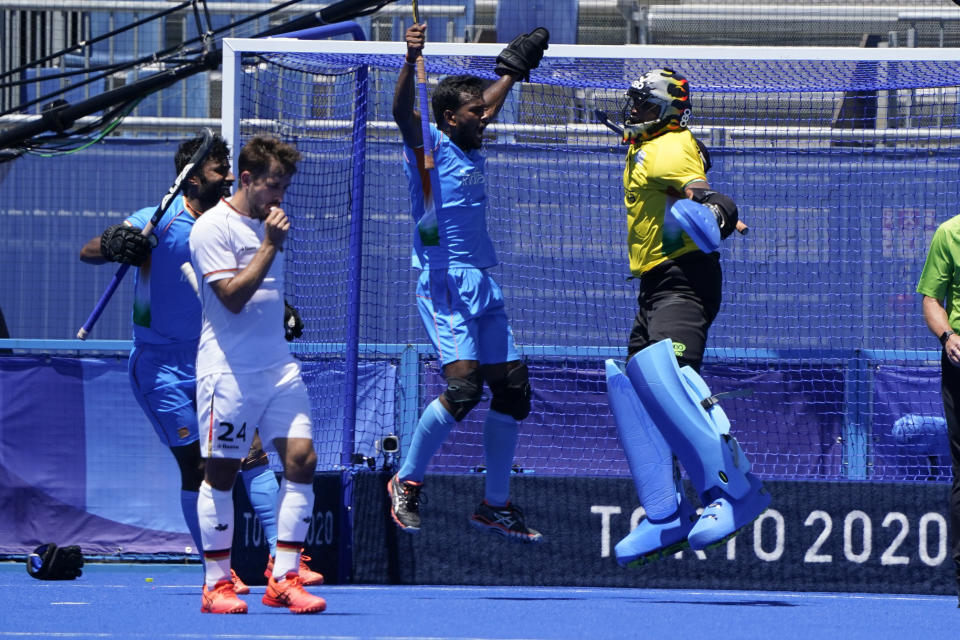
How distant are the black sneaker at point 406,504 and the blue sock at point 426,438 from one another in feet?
0.12

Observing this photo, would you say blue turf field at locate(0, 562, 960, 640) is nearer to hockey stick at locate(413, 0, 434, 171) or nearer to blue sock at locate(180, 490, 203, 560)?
blue sock at locate(180, 490, 203, 560)

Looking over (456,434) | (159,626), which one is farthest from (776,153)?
(159,626)

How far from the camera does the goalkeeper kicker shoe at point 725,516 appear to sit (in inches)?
225

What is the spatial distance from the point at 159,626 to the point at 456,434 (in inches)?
137

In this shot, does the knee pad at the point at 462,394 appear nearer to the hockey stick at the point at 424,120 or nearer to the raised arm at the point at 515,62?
the hockey stick at the point at 424,120

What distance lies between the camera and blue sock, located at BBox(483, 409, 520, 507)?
6.85 m

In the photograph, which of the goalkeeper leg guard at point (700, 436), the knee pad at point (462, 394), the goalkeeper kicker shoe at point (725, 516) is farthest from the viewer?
the knee pad at point (462, 394)

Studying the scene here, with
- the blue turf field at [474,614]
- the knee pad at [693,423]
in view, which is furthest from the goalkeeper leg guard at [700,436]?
the blue turf field at [474,614]

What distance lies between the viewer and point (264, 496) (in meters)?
6.90

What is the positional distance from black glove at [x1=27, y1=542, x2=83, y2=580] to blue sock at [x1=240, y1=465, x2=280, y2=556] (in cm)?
108

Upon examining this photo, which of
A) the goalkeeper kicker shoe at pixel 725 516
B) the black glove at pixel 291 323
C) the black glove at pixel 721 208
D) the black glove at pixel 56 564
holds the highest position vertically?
the black glove at pixel 721 208

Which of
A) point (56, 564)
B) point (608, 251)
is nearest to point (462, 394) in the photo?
point (56, 564)

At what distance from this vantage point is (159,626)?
519 cm

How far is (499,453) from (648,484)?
3.29 ft
